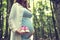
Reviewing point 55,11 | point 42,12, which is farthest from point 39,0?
point 55,11

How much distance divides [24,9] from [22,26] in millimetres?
244

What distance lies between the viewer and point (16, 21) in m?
3.42

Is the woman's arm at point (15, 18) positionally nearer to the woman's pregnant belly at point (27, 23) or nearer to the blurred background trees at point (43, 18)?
the woman's pregnant belly at point (27, 23)

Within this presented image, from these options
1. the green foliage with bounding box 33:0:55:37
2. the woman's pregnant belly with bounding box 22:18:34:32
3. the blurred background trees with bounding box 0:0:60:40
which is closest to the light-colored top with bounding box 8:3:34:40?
the woman's pregnant belly with bounding box 22:18:34:32

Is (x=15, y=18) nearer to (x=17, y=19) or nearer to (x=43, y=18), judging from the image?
(x=17, y=19)

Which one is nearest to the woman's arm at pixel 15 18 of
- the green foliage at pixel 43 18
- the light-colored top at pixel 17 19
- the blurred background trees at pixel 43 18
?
the light-colored top at pixel 17 19

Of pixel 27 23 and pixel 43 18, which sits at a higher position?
pixel 27 23

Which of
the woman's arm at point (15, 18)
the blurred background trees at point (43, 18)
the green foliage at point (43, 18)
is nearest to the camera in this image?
the woman's arm at point (15, 18)

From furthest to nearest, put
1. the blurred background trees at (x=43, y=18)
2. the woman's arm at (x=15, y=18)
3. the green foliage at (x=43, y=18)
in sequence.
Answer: the green foliage at (x=43, y=18)
the blurred background trees at (x=43, y=18)
the woman's arm at (x=15, y=18)

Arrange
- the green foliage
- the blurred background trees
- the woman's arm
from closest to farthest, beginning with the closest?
1. the woman's arm
2. the blurred background trees
3. the green foliage

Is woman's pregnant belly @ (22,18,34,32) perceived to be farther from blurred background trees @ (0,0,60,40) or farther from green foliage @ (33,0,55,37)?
green foliage @ (33,0,55,37)

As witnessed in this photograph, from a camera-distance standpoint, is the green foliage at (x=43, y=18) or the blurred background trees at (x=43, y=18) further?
the green foliage at (x=43, y=18)

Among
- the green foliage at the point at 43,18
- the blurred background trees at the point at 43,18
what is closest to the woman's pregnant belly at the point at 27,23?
the blurred background trees at the point at 43,18

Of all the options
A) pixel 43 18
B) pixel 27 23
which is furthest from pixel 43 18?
pixel 27 23
